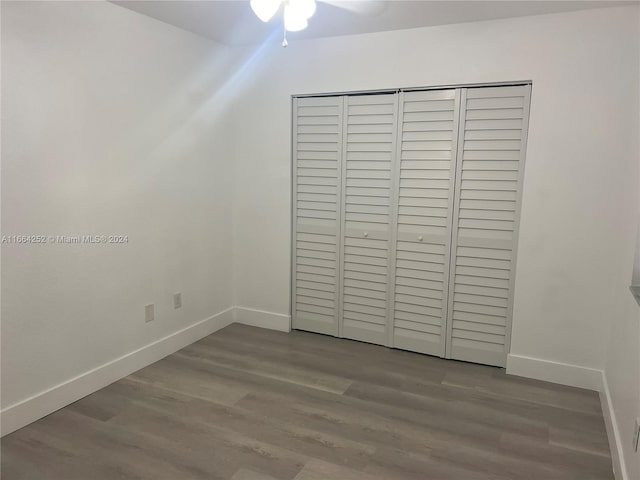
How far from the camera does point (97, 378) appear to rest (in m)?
2.74

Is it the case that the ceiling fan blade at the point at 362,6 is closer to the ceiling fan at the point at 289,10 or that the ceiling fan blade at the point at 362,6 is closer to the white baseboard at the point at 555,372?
the ceiling fan at the point at 289,10

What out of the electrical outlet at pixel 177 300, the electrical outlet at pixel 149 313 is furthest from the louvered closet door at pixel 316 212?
the electrical outlet at pixel 149 313

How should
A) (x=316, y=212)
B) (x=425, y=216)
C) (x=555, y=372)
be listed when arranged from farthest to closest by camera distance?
1. (x=316, y=212)
2. (x=425, y=216)
3. (x=555, y=372)

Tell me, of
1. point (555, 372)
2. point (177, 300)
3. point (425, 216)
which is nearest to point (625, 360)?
point (555, 372)

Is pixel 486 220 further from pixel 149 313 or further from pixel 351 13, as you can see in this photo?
pixel 149 313

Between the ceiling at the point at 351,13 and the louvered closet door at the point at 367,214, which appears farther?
the louvered closet door at the point at 367,214

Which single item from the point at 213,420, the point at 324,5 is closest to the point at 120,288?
Answer: the point at 213,420

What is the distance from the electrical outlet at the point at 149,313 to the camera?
3.08m

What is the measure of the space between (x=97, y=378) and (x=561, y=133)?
10.3 feet

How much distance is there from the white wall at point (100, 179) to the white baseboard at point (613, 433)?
2725 mm

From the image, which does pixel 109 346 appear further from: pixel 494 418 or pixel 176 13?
pixel 494 418

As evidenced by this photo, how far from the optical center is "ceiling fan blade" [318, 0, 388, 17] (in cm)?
258

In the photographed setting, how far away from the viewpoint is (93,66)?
2.57 meters

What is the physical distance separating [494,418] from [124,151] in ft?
8.70
